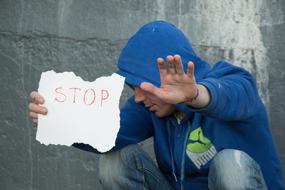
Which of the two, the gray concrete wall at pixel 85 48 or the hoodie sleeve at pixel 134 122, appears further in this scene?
the gray concrete wall at pixel 85 48

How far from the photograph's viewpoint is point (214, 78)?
1.37 meters

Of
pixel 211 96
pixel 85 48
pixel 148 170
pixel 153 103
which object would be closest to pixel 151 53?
pixel 153 103

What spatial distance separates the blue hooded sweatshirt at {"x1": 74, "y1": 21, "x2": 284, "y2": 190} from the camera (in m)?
1.38

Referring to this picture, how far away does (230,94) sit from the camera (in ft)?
4.26

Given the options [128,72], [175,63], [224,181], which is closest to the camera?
[175,63]

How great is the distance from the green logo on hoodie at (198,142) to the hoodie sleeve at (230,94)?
0.18 m

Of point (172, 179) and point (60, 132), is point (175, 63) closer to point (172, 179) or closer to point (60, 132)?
point (60, 132)

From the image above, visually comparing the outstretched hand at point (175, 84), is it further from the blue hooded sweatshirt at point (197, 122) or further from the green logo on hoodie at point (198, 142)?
the green logo on hoodie at point (198, 142)

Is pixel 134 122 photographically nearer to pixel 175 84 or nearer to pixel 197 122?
pixel 197 122

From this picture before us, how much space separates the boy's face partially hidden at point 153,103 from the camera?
1.49 meters

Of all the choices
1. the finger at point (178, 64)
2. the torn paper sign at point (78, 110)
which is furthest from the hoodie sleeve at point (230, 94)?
the torn paper sign at point (78, 110)

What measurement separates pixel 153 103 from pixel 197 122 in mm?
136

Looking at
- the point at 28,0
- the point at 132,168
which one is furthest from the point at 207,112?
the point at 28,0

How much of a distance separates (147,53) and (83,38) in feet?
2.18
